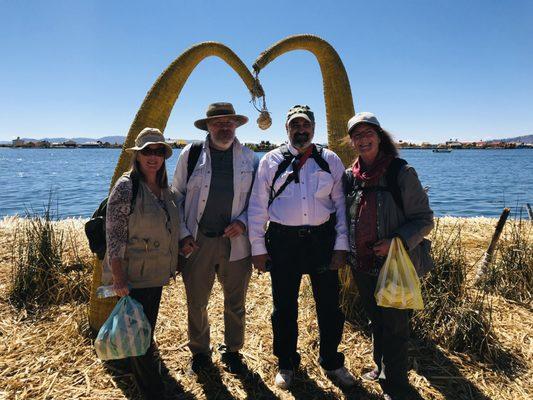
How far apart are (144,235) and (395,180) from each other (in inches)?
73.0

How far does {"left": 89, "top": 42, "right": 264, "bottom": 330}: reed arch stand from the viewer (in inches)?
144

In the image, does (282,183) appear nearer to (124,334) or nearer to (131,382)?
(124,334)

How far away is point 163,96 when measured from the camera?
381 centimetres

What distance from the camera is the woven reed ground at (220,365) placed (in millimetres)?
3055

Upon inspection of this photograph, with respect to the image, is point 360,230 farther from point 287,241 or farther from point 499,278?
point 499,278

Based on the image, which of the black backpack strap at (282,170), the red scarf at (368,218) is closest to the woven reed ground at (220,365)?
the red scarf at (368,218)

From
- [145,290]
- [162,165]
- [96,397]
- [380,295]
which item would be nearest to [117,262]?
[145,290]

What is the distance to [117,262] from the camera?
8.58 ft

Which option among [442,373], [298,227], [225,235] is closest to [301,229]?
[298,227]

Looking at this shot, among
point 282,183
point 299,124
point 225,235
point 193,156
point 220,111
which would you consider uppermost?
point 220,111

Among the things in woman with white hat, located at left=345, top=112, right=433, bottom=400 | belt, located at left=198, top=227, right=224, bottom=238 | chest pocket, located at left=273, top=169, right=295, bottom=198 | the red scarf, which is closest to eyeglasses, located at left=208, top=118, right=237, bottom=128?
chest pocket, located at left=273, top=169, right=295, bottom=198

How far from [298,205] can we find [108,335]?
1.65m

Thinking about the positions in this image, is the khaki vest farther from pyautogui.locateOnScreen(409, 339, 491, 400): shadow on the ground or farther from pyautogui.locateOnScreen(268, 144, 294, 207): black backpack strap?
pyautogui.locateOnScreen(409, 339, 491, 400): shadow on the ground

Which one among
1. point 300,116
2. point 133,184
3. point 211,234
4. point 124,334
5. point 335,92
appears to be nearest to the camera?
point 124,334
